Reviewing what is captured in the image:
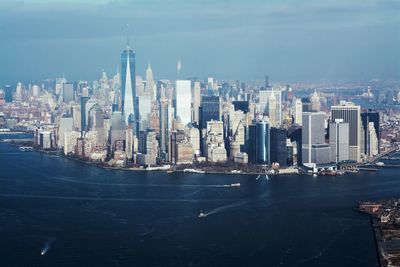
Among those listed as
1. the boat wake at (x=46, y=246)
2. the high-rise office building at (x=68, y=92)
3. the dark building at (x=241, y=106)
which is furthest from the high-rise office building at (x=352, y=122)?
the high-rise office building at (x=68, y=92)

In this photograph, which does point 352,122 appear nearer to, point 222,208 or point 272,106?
point 272,106

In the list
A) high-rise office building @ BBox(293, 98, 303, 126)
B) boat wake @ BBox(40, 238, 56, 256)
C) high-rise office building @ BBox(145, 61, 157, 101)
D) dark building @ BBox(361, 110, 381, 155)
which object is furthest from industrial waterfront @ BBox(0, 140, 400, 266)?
high-rise office building @ BBox(145, 61, 157, 101)

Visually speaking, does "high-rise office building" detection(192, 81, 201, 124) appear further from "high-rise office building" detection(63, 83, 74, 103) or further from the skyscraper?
"high-rise office building" detection(63, 83, 74, 103)

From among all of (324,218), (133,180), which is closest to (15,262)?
(324,218)

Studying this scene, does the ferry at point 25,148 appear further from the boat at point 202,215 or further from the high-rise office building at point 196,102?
the boat at point 202,215

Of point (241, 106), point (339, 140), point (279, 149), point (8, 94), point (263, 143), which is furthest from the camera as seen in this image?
point (8, 94)

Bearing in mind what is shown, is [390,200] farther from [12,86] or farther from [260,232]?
[12,86]

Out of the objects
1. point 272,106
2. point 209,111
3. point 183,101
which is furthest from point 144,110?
point 272,106
